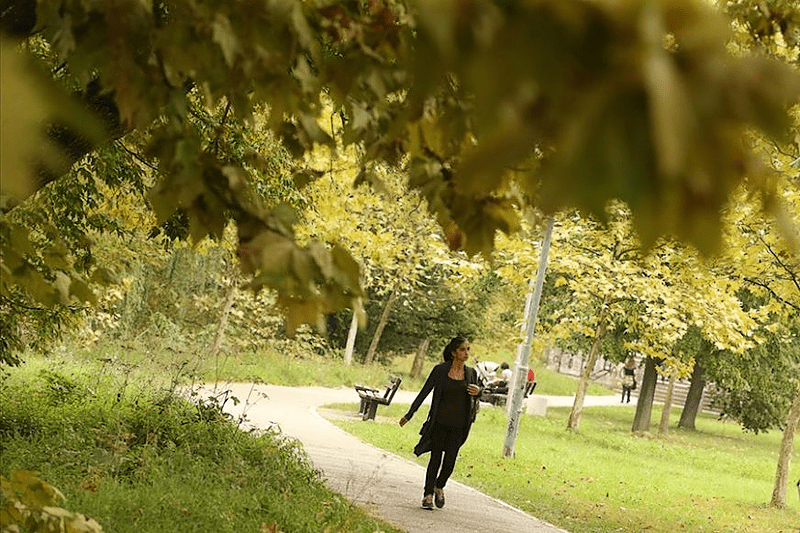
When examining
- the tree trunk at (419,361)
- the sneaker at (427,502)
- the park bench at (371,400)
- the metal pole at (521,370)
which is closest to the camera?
the sneaker at (427,502)

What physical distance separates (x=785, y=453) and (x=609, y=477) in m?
2.79

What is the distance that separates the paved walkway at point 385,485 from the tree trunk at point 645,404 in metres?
13.9

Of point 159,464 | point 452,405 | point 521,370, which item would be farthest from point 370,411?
point 159,464

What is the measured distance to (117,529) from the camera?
621cm

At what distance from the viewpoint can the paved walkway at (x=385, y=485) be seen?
9867 mm

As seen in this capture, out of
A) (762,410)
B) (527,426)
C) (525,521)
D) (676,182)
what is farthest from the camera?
(762,410)

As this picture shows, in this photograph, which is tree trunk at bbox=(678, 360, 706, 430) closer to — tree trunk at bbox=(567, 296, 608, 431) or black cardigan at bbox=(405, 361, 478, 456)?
tree trunk at bbox=(567, 296, 608, 431)

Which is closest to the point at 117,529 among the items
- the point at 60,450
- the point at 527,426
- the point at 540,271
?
the point at 60,450

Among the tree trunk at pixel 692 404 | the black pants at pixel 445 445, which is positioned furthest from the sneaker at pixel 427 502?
the tree trunk at pixel 692 404

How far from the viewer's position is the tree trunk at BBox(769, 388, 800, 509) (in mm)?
15289

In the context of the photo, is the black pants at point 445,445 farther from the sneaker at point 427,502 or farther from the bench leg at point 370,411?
the bench leg at point 370,411

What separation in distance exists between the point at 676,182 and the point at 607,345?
29.1 meters

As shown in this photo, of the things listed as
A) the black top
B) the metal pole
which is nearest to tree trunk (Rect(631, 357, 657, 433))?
the metal pole

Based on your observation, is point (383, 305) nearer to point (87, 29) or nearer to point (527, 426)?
point (527, 426)
